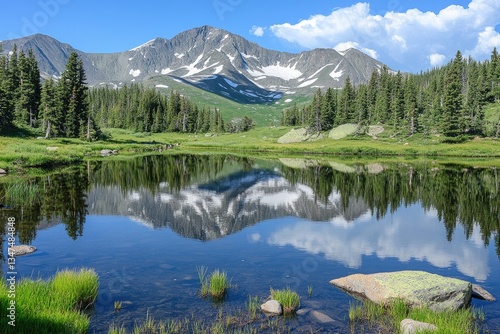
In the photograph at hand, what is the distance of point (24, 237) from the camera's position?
72.2 feet

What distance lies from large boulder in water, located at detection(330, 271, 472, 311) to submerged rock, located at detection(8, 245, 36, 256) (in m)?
15.5

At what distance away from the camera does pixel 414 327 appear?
11.2m

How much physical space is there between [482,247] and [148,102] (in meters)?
190


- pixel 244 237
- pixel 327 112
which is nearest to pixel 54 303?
pixel 244 237

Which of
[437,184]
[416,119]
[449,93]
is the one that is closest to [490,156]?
[449,93]

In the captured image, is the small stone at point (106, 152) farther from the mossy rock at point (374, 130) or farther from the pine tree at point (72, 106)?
the mossy rock at point (374, 130)

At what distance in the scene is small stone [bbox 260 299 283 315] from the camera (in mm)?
13258

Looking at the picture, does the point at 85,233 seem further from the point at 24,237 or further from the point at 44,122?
the point at 44,122

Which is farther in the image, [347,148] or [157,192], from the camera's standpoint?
[347,148]

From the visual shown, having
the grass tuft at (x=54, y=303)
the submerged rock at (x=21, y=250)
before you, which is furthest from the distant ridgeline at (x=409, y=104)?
the grass tuft at (x=54, y=303)

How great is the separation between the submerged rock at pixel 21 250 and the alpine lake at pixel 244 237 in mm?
387

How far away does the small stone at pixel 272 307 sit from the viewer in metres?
13.3

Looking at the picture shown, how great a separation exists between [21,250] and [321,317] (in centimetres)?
1533

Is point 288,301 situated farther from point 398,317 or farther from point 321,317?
point 398,317
